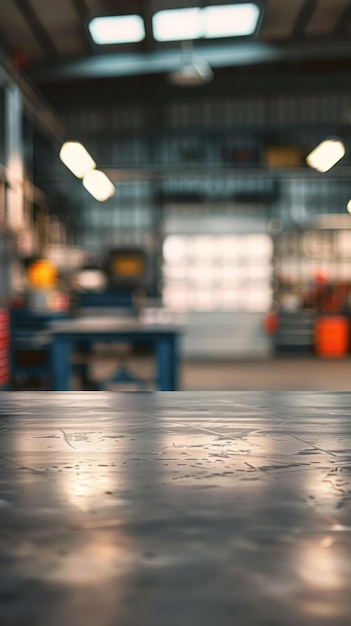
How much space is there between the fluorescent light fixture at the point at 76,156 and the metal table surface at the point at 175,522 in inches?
219

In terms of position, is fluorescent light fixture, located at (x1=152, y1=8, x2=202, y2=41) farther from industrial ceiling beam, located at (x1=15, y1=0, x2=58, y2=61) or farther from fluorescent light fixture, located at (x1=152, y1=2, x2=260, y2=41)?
industrial ceiling beam, located at (x1=15, y1=0, x2=58, y2=61)

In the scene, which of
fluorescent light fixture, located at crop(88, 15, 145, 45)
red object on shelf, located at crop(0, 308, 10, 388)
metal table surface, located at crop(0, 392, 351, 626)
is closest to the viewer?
metal table surface, located at crop(0, 392, 351, 626)

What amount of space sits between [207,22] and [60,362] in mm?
4754

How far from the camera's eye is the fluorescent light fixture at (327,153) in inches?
232

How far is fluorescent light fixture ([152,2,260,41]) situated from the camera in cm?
676

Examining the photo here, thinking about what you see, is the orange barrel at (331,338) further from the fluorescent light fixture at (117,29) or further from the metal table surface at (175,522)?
the metal table surface at (175,522)

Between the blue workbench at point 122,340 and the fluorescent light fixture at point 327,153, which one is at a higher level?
the fluorescent light fixture at point 327,153

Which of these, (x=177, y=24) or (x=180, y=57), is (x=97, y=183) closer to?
(x=177, y=24)

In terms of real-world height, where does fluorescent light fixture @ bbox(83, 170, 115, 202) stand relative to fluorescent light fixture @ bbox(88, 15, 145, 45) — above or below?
below


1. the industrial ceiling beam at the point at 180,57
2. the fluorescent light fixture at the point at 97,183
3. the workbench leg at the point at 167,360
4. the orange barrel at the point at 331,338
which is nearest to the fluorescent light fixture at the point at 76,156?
the fluorescent light fixture at the point at 97,183

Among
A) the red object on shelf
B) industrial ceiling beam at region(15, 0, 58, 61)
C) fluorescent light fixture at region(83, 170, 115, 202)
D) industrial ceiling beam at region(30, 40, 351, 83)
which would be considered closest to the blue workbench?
the red object on shelf

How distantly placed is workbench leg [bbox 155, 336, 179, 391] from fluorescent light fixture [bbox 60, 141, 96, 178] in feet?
9.06

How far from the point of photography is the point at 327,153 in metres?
5.98

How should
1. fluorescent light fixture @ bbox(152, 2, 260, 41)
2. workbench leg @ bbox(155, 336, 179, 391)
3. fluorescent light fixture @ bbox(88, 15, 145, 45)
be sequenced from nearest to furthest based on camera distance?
1. workbench leg @ bbox(155, 336, 179, 391)
2. fluorescent light fixture @ bbox(152, 2, 260, 41)
3. fluorescent light fixture @ bbox(88, 15, 145, 45)
